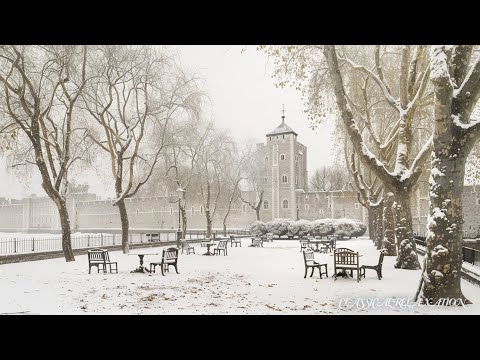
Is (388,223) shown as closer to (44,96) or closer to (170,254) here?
(170,254)

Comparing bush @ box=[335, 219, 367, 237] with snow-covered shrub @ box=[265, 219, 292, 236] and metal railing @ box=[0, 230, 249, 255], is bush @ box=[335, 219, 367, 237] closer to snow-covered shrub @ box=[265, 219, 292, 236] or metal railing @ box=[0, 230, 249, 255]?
snow-covered shrub @ box=[265, 219, 292, 236]

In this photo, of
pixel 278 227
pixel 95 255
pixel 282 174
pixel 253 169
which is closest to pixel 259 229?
pixel 278 227

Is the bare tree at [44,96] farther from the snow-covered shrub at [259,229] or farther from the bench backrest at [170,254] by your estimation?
the snow-covered shrub at [259,229]

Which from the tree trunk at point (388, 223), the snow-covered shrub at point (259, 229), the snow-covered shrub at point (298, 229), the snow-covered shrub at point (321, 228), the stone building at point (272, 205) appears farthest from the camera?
the stone building at point (272, 205)

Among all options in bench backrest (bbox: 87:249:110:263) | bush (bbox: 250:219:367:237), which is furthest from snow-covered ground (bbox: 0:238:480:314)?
bush (bbox: 250:219:367:237)

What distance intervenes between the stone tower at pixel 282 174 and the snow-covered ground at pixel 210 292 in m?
33.1

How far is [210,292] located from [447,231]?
4970 mm

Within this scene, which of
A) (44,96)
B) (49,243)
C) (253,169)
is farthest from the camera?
(253,169)

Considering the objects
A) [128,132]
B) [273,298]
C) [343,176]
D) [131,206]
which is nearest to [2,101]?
[128,132]

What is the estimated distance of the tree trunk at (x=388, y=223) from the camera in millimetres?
14965

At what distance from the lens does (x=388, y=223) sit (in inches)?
615

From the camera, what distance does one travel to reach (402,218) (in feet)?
37.7

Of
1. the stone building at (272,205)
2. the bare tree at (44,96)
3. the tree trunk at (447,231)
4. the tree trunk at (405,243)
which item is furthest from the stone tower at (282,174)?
the tree trunk at (447,231)
